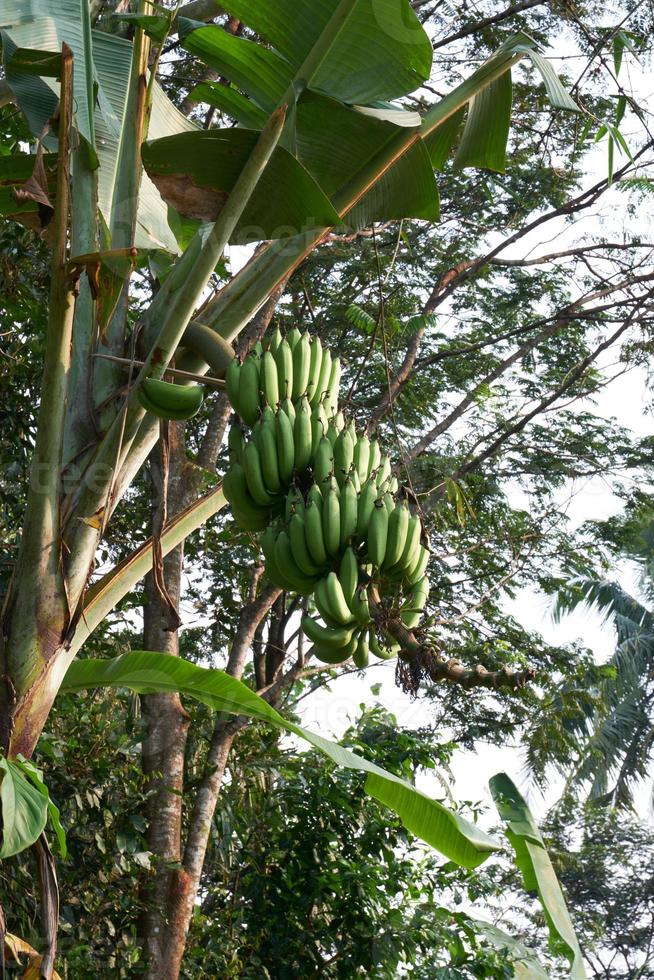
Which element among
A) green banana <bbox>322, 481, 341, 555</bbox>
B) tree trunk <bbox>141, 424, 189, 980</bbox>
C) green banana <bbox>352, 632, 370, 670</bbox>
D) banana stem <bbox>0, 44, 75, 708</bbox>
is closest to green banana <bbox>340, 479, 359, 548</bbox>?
green banana <bbox>322, 481, 341, 555</bbox>

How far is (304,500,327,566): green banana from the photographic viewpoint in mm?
2113

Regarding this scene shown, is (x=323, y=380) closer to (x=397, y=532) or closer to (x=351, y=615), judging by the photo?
(x=397, y=532)

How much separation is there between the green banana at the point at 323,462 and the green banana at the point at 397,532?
0.61 ft

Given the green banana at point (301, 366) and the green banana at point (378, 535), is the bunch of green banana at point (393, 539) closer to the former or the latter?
the green banana at point (378, 535)

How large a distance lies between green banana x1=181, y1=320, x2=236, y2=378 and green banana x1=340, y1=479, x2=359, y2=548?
443mm

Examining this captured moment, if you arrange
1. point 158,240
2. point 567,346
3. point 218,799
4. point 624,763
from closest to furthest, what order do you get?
point 158,240
point 218,799
point 567,346
point 624,763

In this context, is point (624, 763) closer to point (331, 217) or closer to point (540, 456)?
point (540, 456)

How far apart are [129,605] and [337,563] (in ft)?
12.5

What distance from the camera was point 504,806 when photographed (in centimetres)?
241

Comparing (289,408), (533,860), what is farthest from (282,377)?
(533,860)

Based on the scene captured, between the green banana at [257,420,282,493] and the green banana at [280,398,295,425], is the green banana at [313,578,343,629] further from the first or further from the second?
the green banana at [280,398,295,425]

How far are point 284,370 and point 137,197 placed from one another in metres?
0.64

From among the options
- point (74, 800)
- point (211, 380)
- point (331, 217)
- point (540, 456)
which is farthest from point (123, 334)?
point (540, 456)

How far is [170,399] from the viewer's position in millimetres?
2168
